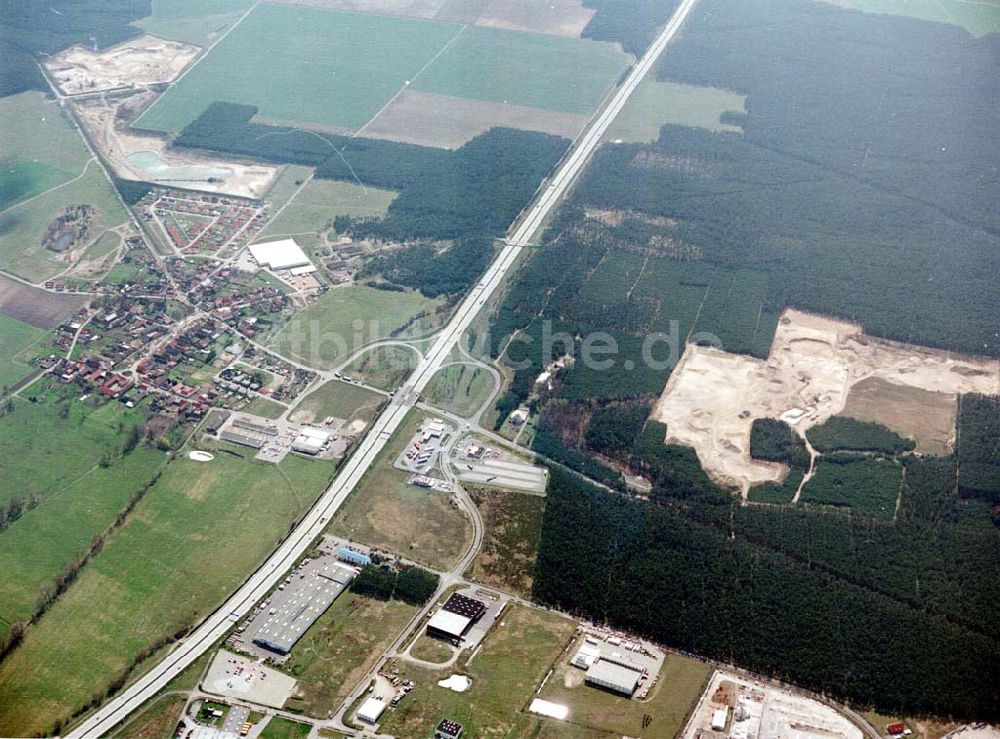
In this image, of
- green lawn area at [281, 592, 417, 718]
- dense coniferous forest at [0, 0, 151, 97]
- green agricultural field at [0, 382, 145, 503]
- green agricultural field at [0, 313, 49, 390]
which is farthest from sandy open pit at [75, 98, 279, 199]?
green lawn area at [281, 592, 417, 718]

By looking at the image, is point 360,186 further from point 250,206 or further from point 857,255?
point 857,255

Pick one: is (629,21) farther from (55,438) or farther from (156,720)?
(156,720)

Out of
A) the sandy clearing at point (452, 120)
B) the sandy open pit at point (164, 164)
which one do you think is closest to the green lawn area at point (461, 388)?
the sandy open pit at point (164, 164)

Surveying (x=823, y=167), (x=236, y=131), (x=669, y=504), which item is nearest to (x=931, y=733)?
(x=669, y=504)

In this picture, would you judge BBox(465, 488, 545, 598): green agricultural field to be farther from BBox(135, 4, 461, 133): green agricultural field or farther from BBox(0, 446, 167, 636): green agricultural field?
BBox(135, 4, 461, 133): green agricultural field

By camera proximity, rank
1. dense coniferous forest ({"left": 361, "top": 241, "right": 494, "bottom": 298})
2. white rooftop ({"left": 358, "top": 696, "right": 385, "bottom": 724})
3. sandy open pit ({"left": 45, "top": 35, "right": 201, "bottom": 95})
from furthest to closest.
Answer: sandy open pit ({"left": 45, "top": 35, "right": 201, "bottom": 95}) → dense coniferous forest ({"left": 361, "top": 241, "right": 494, "bottom": 298}) → white rooftop ({"left": 358, "top": 696, "right": 385, "bottom": 724})

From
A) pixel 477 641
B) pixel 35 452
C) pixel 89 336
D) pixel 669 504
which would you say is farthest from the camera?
pixel 89 336

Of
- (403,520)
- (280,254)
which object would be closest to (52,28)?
(280,254)
